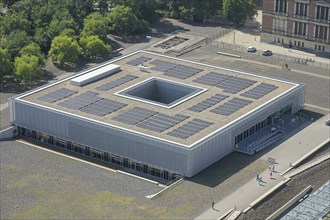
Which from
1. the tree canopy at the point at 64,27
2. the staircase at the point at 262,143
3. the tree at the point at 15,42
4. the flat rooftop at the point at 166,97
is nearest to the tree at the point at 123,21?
the tree canopy at the point at 64,27

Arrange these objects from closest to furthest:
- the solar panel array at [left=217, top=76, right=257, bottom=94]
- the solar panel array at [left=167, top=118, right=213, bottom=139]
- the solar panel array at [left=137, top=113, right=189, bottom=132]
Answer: the solar panel array at [left=167, top=118, right=213, bottom=139] → the solar panel array at [left=137, top=113, right=189, bottom=132] → the solar panel array at [left=217, top=76, right=257, bottom=94]

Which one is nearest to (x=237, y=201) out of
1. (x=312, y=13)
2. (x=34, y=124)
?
(x=34, y=124)

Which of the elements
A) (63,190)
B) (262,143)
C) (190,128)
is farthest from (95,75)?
(63,190)

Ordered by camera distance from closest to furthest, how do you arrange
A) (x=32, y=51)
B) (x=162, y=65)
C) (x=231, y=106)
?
1. (x=231, y=106)
2. (x=162, y=65)
3. (x=32, y=51)

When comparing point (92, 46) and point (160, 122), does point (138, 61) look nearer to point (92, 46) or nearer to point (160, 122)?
point (92, 46)

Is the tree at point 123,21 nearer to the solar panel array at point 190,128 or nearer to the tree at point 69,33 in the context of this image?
the tree at point 69,33

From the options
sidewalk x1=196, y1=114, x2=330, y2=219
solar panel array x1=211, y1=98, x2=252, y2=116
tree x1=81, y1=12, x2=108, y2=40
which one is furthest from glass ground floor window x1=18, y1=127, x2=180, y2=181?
tree x1=81, y1=12, x2=108, y2=40

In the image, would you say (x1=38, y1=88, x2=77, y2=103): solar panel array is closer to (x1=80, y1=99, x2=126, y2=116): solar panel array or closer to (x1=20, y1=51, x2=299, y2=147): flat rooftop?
(x1=20, y1=51, x2=299, y2=147): flat rooftop

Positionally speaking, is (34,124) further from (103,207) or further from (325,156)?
(325,156)
